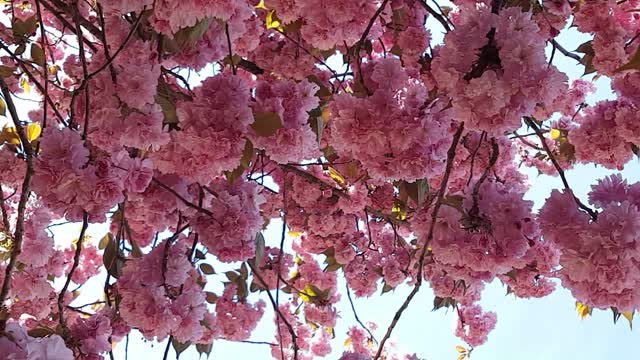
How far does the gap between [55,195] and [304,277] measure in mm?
1982

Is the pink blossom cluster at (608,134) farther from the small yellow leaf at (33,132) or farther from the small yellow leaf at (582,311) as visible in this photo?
the small yellow leaf at (33,132)

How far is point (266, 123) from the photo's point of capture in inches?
49.8

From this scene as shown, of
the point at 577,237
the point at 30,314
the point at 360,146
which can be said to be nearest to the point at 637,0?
the point at 577,237

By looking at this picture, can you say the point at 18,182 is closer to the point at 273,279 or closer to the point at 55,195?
the point at 55,195

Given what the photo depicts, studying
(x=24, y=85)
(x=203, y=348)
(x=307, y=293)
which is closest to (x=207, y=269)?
(x=203, y=348)

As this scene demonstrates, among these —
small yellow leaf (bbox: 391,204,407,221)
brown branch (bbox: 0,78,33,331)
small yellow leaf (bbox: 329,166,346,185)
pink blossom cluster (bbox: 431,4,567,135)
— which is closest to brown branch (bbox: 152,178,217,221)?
brown branch (bbox: 0,78,33,331)

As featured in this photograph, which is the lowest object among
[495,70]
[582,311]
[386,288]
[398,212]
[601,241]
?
[601,241]

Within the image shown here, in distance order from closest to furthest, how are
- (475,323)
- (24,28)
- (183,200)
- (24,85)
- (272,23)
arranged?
1. (183,200)
2. (24,28)
3. (272,23)
4. (24,85)
5. (475,323)

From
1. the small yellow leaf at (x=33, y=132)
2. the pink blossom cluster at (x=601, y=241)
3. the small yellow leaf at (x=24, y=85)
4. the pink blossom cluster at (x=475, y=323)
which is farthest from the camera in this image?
the pink blossom cluster at (x=475, y=323)

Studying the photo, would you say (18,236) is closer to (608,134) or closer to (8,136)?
(8,136)

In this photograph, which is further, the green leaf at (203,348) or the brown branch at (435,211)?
the green leaf at (203,348)

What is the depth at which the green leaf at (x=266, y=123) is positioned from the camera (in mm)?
1261

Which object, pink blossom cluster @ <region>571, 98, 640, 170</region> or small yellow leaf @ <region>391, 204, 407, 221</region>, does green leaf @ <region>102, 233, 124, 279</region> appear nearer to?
small yellow leaf @ <region>391, 204, 407, 221</region>

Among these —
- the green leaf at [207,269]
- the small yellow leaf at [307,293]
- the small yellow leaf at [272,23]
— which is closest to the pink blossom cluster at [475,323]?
the small yellow leaf at [307,293]
